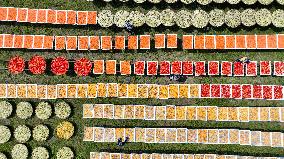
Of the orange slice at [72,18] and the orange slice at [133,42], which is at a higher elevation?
the orange slice at [72,18]

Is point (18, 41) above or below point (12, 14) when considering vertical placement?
below

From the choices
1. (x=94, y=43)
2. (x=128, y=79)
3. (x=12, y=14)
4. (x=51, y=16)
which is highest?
(x=12, y=14)

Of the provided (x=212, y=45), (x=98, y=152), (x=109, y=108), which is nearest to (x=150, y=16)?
(x=212, y=45)

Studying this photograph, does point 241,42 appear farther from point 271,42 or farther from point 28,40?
point 28,40

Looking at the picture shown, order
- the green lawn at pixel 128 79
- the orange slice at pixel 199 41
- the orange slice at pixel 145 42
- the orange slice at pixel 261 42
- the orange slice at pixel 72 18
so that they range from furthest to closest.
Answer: the orange slice at pixel 72 18
the orange slice at pixel 145 42
the orange slice at pixel 199 41
the green lawn at pixel 128 79
the orange slice at pixel 261 42

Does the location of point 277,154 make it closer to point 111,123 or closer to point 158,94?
point 158,94

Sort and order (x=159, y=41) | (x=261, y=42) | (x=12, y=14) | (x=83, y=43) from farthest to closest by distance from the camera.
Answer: (x=83, y=43), (x=12, y=14), (x=159, y=41), (x=261, y=42)

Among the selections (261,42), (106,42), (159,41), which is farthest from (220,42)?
(106,42)

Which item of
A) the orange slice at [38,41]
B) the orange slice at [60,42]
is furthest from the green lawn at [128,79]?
the orange slice at [38,41]

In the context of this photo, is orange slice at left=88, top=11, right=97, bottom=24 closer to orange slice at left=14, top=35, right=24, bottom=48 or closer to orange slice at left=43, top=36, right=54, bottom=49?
orange slice at left=43, top=36, right=54, bottom=49

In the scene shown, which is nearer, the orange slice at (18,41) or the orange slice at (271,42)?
the orange slice at (271,42)

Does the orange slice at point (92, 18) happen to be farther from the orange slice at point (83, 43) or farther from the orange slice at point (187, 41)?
the orange slice at point (187, 41)
